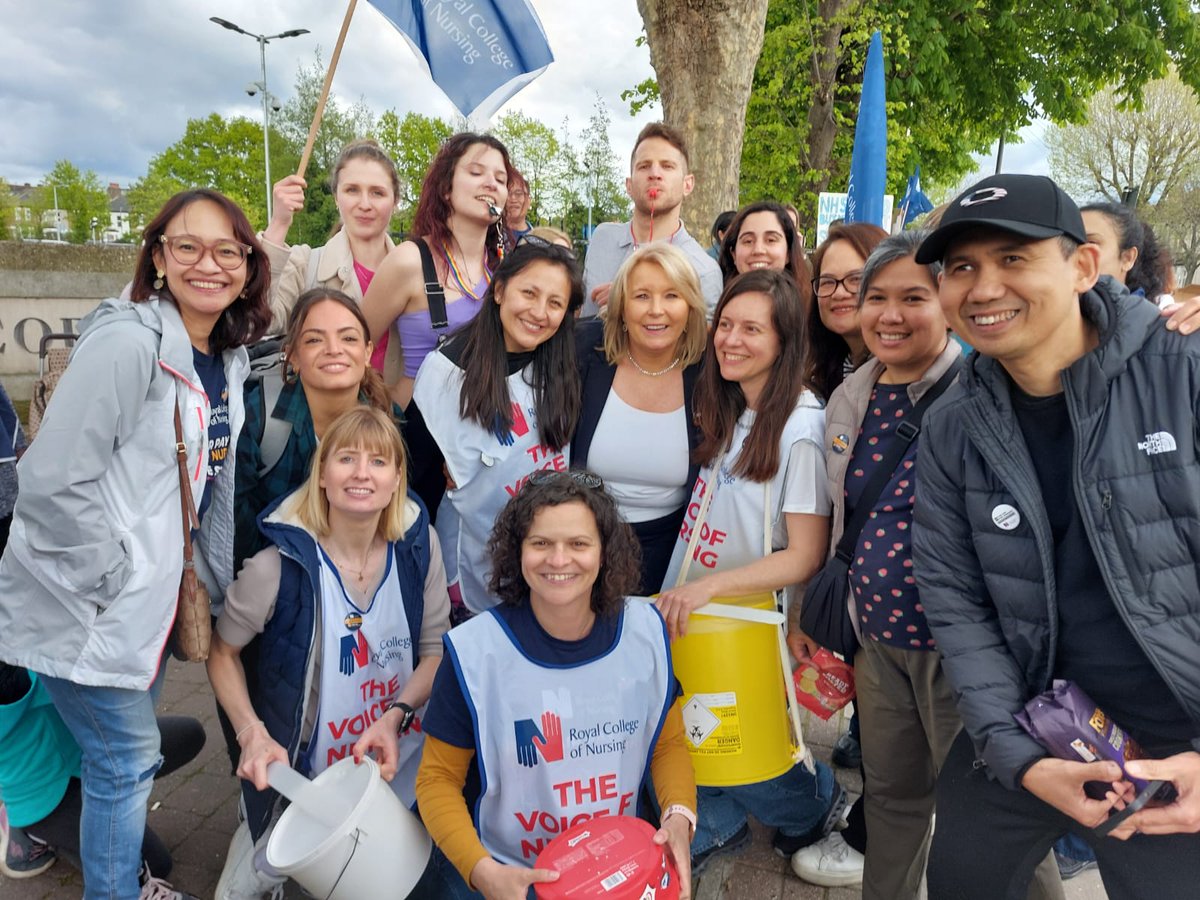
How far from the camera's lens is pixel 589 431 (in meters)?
2.94

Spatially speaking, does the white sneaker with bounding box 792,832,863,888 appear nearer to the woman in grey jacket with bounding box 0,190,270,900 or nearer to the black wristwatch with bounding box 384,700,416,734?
the black wristwatch with bounding box 384,700,416,734

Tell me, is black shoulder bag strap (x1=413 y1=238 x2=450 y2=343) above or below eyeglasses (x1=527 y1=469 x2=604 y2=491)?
above

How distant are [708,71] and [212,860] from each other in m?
7.52

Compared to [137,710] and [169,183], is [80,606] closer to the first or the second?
[137,710]

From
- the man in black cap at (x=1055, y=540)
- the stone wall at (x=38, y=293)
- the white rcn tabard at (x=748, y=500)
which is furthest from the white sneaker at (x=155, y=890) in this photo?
the stone wall at (x=38, y=293)

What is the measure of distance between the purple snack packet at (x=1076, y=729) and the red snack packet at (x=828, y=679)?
2.78 ft

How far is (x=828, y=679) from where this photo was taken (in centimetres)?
274

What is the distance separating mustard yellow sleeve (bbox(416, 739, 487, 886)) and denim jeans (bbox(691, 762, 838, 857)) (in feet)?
3.15

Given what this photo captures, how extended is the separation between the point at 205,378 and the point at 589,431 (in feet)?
4.36

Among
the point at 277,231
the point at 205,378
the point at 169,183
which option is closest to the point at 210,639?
the point at 205,378

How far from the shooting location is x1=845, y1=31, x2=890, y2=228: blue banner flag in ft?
18.9

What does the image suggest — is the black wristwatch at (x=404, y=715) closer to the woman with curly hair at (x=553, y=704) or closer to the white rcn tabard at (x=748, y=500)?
the woman with curly hair at (x=553, y=704)

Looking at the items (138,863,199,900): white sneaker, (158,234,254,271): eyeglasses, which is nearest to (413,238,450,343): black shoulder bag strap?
(158,234,254,271): eyeglasses

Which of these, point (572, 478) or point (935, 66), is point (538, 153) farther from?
point (572, 478)
